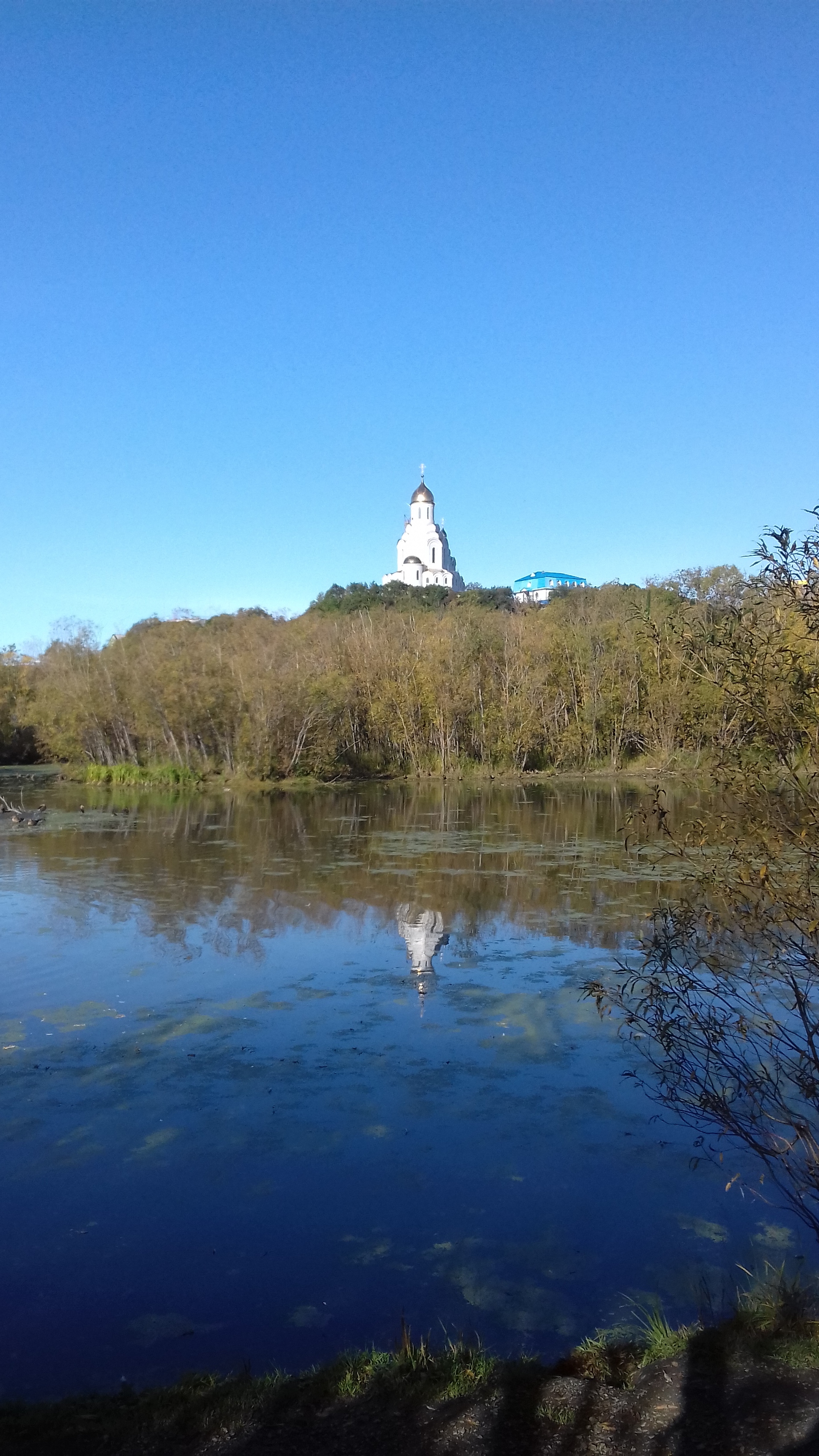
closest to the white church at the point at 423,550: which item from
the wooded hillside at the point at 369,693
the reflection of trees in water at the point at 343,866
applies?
the wooded hillside at the point at 369,693

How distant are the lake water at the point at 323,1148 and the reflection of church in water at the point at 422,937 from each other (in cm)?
5

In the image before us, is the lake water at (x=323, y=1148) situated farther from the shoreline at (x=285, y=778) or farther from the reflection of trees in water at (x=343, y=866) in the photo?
the shoreline at (x=285, y=778)

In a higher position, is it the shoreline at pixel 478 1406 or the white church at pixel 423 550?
the white church at pixel 423 550

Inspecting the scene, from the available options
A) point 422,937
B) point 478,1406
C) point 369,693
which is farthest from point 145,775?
point 478,1406

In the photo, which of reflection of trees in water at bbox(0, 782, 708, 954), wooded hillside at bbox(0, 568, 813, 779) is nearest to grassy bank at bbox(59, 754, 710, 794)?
wooded hillside at bbox(0, 568, 813, 779)

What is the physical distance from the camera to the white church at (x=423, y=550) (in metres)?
87.9

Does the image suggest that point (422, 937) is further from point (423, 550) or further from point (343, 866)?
point (423, 550)

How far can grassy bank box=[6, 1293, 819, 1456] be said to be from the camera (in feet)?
10.1

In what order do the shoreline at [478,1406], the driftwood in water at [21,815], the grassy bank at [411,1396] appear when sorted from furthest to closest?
the driftwood in water at [21,815] < the grassy bank at [411,1396] < the shoreline at [478,1406]

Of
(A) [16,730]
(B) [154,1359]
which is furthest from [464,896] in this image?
(A) [16,730]

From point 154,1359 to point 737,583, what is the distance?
12.7 feet

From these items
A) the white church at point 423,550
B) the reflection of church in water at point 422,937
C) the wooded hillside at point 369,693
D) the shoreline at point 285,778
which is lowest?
the reflection of church in water at point 422,937

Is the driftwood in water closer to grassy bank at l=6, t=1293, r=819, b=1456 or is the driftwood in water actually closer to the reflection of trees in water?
the reflection of trees in water

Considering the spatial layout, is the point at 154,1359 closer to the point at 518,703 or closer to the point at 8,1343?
the point at 8,1343
